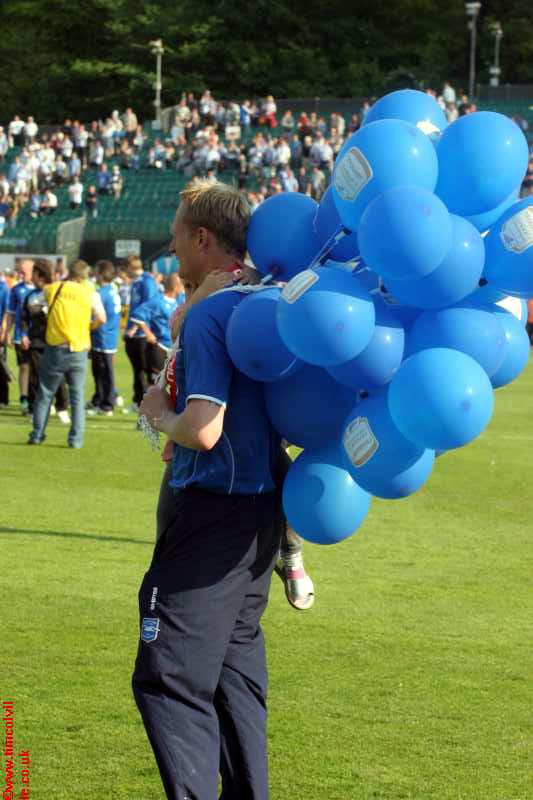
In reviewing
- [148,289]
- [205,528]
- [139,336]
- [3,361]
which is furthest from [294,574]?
[3,361]

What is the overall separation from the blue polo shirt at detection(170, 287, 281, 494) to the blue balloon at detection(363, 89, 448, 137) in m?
0.78

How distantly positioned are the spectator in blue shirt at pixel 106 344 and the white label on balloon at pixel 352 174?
50.1 feet

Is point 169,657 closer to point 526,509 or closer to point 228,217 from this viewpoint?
point 228,217

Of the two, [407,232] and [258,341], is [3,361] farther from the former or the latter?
[407,232]

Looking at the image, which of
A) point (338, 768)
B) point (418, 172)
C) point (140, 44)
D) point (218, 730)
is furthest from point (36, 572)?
point (140, 44)

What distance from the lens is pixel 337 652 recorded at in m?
7.46

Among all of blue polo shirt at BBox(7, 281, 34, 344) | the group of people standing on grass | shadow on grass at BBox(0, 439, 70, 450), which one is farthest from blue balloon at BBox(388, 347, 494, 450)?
blue polo shirt at BBox(7, 281, 34, 344)

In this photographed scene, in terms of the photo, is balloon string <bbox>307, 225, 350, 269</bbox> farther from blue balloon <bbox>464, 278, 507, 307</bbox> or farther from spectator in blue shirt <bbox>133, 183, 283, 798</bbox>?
blue balloon <bbox>464, 278, 507, 307</bbox>

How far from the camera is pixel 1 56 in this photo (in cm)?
7762

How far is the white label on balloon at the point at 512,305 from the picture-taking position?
4.53 meters

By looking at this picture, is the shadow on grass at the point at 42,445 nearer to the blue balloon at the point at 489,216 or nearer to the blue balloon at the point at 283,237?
the blue balloon at the point at 283,237

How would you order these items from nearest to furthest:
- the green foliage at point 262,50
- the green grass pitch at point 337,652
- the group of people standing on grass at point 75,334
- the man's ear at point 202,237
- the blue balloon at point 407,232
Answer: the blue balloon at point 407,232 → the man's ear at point 202,237 → the green grass pitch at point 337,652 → the group of people standing on grass at point 75,334 → the green foliage at point 262,50

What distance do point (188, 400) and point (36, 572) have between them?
16.7ft

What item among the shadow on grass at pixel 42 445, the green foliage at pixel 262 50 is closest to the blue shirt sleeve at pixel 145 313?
the shadow on grass at pixel 42 445
